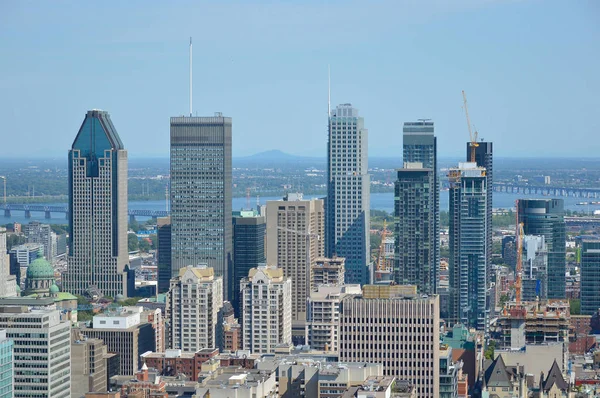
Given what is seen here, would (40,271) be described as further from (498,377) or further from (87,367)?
(498,377)

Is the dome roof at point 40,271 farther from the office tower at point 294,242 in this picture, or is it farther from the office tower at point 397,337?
the office tower at point 397,337

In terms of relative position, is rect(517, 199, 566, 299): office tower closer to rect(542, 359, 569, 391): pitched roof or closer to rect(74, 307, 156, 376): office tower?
rect(74, 307, 156, 376): office tower

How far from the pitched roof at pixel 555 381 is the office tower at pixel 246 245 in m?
35.0

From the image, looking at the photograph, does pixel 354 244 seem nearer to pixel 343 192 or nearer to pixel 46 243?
pixel 343 192

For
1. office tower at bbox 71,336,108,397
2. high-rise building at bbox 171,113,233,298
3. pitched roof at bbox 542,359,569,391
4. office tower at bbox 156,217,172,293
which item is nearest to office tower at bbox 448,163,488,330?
high-rise building at bbox 171,113,233,298

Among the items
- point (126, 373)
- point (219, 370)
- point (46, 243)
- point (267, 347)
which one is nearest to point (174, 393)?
point (219, 370)

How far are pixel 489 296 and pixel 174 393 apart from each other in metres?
48.2

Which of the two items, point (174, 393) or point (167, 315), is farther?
point (167, 315)

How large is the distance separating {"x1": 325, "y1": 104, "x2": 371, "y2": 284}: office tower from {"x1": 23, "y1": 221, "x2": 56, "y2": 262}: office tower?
33.0 metres

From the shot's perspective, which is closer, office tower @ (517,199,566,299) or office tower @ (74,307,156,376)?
office tower @ (74,307,156,376)

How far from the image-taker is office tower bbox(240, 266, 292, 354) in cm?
7988

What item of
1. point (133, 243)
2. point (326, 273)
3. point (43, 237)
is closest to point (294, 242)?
point (326, 273)

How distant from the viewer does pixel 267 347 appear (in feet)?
261

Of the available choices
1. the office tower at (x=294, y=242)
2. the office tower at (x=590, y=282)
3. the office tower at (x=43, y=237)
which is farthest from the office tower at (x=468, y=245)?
the office tower at (x=43, y=237)
